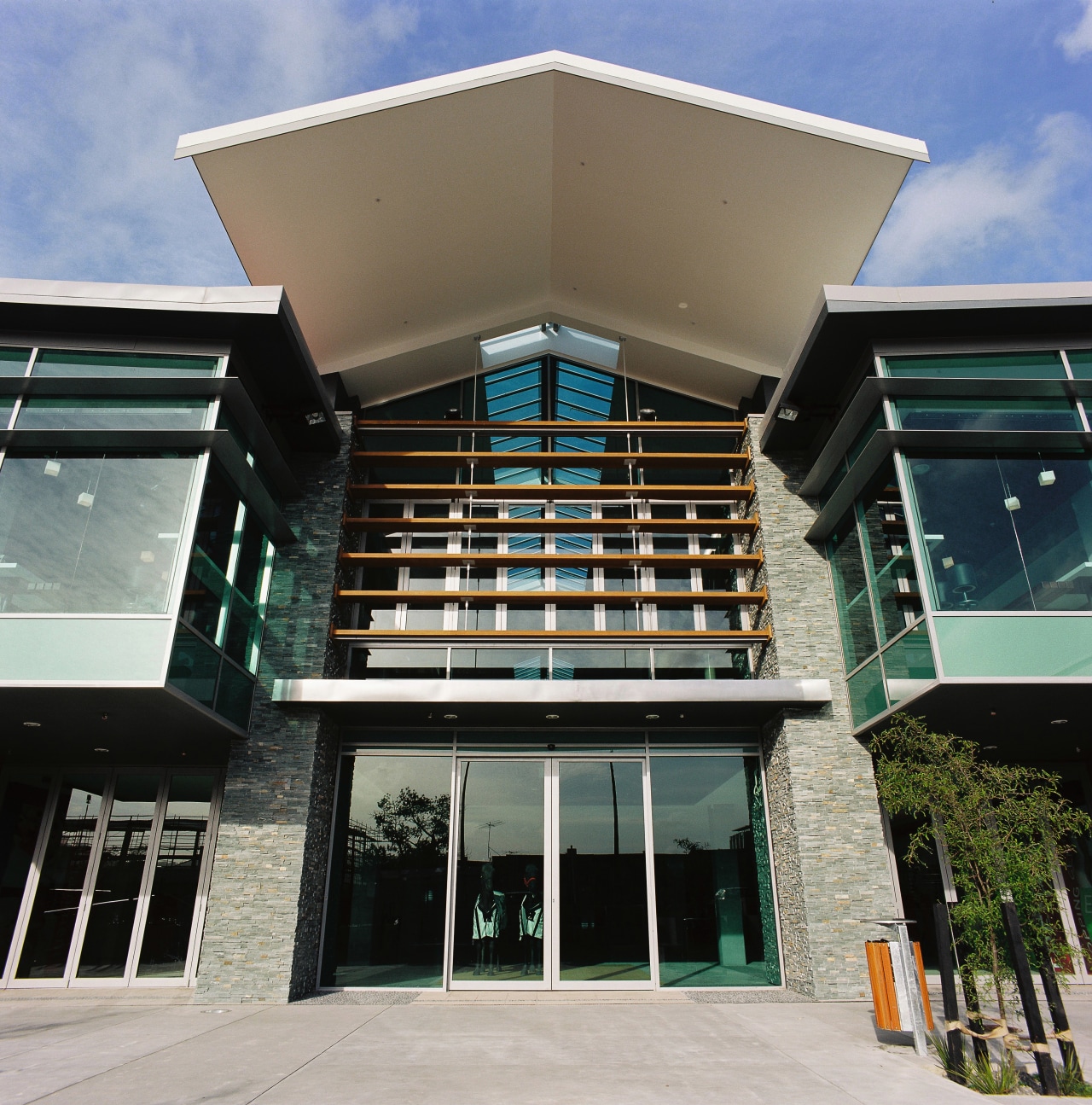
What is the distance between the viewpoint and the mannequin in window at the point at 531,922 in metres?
9.69

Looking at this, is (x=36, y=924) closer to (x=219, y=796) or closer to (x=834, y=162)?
(x=219, y=796)

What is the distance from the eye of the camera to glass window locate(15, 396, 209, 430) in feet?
28.2

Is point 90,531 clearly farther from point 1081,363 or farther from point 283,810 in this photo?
point 1081,363

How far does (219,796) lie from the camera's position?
1067 centimetres

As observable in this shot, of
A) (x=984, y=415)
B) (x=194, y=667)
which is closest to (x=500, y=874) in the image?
(x=194, y=667)

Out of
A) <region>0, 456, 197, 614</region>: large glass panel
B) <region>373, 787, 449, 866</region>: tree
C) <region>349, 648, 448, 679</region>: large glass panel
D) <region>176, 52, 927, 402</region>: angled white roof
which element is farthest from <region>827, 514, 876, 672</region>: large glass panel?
<region>0, 456, 197, 614</region>: large glass panel

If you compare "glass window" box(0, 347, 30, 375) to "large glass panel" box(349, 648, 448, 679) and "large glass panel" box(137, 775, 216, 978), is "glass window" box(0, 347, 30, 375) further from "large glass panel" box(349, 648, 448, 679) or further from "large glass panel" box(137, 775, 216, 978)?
"large glass panel" box(137, 775, 216, 978)

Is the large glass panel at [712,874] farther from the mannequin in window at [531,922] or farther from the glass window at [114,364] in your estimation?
the glass window at [114,364]

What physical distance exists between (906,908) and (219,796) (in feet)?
29.0

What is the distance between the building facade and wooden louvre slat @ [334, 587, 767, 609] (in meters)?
0.08

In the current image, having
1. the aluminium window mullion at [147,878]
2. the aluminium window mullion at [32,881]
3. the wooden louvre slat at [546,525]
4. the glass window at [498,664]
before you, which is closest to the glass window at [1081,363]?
the wooden louvre slat at [546,525]

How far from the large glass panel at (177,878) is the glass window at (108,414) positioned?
193 inches

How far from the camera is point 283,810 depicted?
9477 millimetres

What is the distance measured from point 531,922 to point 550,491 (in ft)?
19.2
